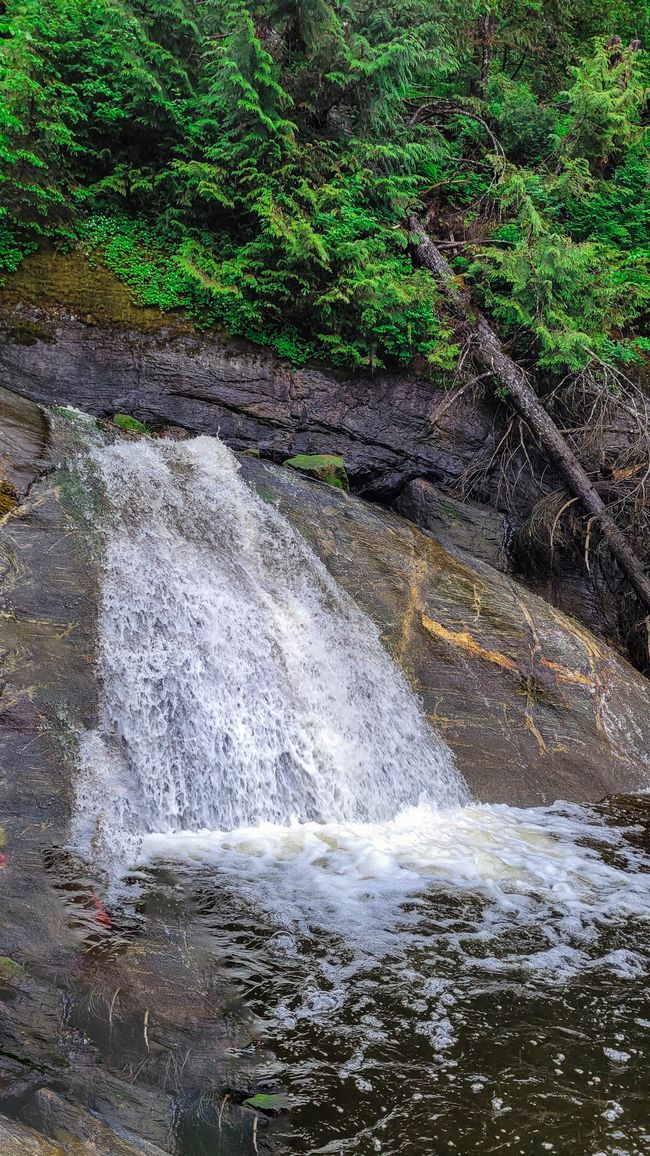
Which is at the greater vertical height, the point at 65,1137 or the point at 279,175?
the point at 279,175

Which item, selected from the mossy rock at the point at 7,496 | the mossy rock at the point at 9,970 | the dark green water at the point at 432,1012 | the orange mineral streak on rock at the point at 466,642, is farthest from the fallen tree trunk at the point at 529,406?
the mossy rock at the point at 9,970

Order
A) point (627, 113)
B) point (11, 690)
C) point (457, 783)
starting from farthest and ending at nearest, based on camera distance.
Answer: point (627, 113)
point (457, 783)
point (11, 690)

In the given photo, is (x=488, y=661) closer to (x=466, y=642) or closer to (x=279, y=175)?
(x=466, y=642)

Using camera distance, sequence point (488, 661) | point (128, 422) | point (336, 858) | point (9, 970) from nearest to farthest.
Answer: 1. point (9, 970)
2. point (336, 858)
3. point (488, 661)
4. point (128, 422)

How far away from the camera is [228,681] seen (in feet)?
21.7

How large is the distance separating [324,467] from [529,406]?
9.93ft

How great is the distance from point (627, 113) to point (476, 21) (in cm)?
420

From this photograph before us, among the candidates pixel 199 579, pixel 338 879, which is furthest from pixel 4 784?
pixel 199 579

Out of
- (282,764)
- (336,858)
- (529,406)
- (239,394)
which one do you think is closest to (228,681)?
(282,764)

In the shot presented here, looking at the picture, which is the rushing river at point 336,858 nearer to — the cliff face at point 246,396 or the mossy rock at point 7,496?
the mossy rock at point 7,496

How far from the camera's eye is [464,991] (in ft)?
12.6

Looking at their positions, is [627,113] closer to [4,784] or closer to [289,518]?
[289,518]

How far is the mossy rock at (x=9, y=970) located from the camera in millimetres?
3498

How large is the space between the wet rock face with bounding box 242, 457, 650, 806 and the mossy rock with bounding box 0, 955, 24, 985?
453cm
